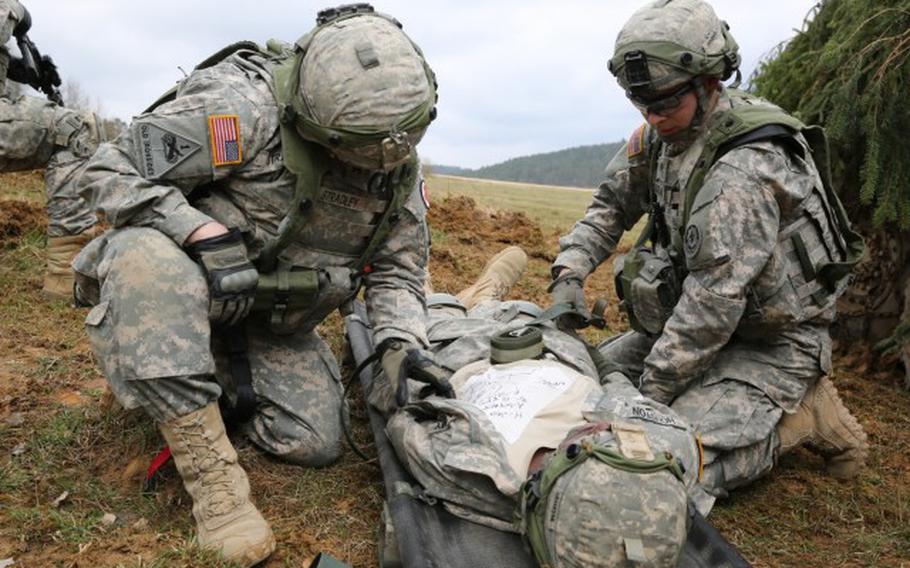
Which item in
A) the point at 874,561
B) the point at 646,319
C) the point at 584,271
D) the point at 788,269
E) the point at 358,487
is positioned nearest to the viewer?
the point at 874,561

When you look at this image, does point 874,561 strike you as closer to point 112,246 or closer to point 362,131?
point 362,131

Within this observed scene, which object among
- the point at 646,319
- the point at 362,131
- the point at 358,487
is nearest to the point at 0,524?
the point at 358,487

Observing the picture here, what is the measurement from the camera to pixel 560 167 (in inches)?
3561

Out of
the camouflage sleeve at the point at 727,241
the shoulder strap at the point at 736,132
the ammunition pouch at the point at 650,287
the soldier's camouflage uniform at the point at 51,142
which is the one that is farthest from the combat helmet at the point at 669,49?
the soldier's camouflage uniform at the point at 51,142

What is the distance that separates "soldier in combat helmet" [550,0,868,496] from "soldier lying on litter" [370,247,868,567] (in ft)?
0.60

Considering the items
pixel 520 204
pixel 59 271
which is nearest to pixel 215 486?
pixel 59 271

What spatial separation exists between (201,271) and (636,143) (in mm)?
2274

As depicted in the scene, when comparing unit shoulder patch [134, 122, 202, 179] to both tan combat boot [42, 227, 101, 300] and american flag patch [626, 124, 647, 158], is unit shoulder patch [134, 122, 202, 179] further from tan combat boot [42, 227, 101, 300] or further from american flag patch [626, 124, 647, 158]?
tan combat boot [42, 227, 101, 300]

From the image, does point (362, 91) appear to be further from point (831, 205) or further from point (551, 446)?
point (831, 205)

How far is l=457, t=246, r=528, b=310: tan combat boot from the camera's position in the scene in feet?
16.7

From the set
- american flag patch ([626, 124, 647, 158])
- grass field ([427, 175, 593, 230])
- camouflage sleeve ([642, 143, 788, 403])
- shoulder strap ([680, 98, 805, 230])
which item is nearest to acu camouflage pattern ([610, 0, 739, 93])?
shoulder strap ([680, 98, 805, 230])

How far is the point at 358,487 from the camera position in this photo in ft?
11.3

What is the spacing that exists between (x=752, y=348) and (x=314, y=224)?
6.36 feet

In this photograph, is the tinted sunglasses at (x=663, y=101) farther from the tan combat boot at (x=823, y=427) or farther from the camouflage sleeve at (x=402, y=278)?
the tan combat boot at (x=823, y=427)
